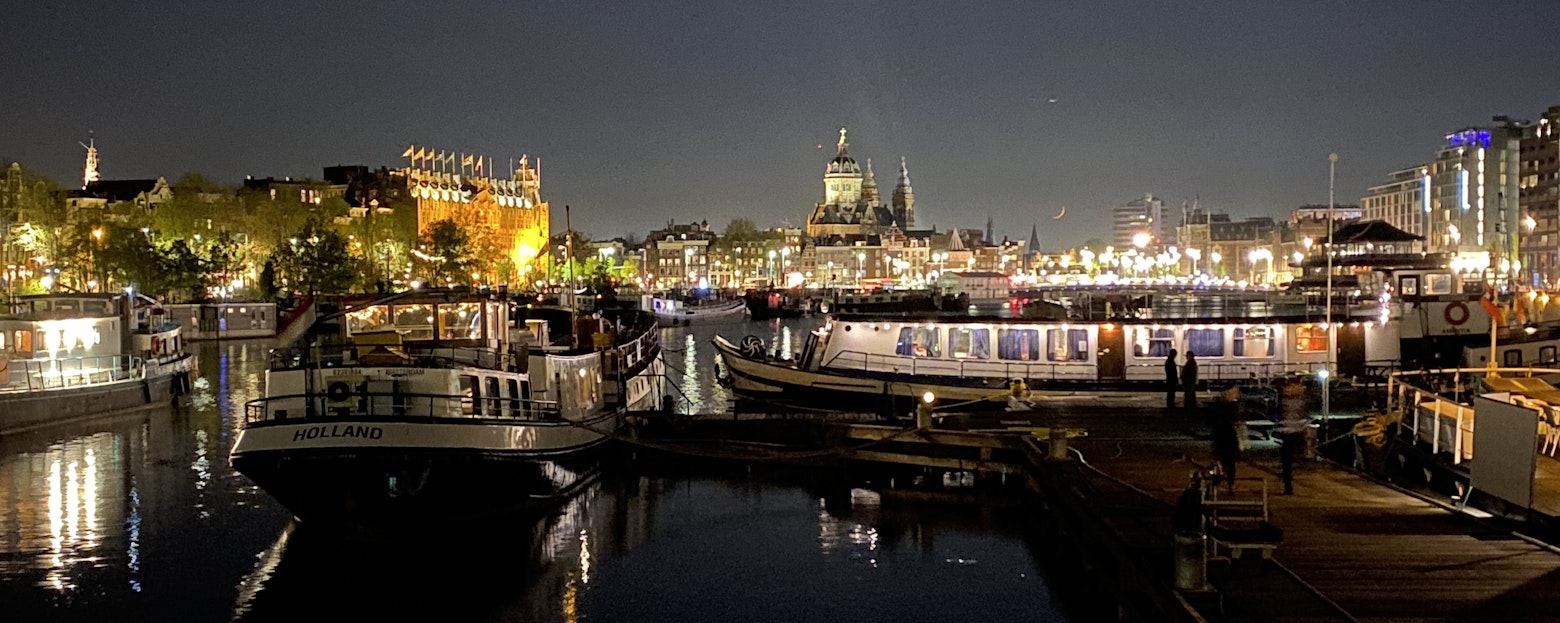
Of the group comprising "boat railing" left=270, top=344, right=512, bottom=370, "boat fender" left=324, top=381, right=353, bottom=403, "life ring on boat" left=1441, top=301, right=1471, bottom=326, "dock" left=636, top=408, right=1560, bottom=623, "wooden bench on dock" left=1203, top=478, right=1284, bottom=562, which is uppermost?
"life ring on boat" left=1441, top=301, right=1471, bottom=326

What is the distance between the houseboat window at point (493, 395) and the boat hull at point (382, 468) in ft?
1.37

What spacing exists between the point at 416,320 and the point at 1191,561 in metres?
19.1

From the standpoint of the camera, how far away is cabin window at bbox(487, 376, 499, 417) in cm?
2689

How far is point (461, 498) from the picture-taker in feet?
85.6

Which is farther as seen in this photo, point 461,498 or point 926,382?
point 926,382

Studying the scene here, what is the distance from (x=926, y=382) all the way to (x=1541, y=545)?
2097 cm

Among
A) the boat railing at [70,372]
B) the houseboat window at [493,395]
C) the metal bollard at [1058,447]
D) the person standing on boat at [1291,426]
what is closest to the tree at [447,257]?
the boat railing at [70,372]

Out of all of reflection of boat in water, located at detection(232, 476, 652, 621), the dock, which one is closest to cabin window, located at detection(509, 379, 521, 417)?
reflection of boat in water, located at detection(232, 476, 652, 621)

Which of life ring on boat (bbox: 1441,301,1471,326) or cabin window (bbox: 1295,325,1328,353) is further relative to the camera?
life ring on boat (bbox: 1441,301,1471,326)

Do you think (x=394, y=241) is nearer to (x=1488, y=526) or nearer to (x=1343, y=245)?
(x=1343, y=245)

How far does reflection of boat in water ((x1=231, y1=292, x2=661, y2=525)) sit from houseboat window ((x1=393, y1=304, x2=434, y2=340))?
2 cm

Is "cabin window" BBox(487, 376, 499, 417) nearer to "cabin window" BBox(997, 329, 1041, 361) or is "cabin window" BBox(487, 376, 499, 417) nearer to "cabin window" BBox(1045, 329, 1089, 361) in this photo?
"cabin window" BBox(997, 329, 1041, 361)

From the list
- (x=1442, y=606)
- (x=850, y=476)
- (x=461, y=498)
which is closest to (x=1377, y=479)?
(x=1442, y=606)

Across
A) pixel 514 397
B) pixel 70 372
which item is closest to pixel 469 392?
pixel 514 397
